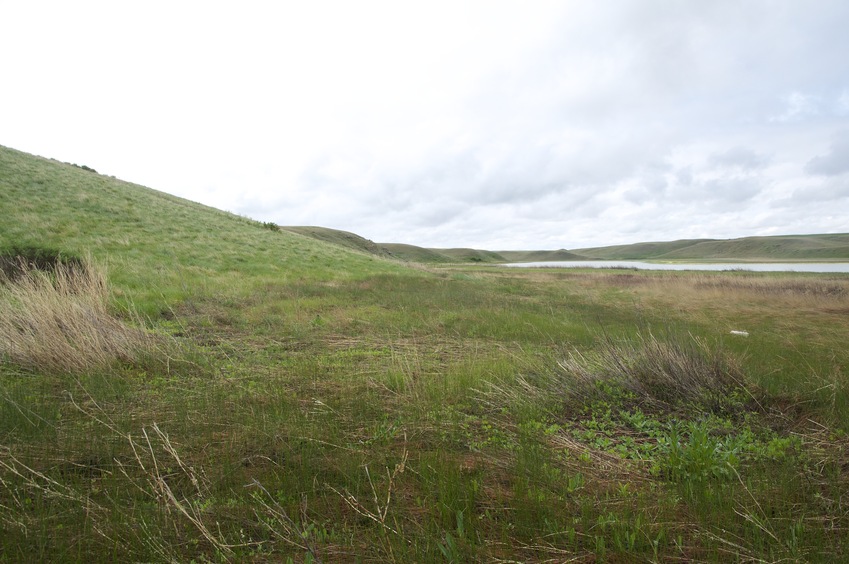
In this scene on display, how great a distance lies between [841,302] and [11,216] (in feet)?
122

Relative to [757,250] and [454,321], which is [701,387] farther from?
[757,250]

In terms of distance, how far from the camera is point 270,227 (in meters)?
38.1

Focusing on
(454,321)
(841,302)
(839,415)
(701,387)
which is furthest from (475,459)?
(841,302)

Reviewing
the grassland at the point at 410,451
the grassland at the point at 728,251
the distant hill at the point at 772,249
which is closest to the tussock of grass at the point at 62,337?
the grassland at the point at 410,451

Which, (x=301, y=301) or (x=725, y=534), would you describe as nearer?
(x=725, y=534)

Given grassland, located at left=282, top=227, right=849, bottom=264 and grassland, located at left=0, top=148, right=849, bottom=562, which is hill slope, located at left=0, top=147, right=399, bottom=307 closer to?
grassland, located at left=0, top=148, right=849, bottom=562

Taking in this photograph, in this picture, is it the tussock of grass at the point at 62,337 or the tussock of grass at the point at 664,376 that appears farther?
the tussock of grass at the point at 62,337

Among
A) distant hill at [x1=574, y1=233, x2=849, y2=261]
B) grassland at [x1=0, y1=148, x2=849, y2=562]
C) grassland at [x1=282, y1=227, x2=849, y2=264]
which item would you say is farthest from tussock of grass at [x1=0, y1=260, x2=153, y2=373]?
distant hill at [x1=574, y1=233, x2=849, y2=261]

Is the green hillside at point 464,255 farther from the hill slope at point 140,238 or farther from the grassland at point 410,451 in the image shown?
the grassland at point 410,451

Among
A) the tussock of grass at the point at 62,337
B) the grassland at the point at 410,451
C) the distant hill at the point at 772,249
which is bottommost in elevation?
the grassland at the point at 410,451

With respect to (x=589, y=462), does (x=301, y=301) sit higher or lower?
higher

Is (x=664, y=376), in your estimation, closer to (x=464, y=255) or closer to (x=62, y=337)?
(x=62, y=337)


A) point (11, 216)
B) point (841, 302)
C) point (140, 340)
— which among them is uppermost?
point (11, 216)

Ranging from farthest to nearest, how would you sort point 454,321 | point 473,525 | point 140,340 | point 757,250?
point 757,250
point 454,321
point 140,340
point 473,525
